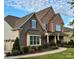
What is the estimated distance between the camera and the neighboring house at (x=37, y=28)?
1961mm

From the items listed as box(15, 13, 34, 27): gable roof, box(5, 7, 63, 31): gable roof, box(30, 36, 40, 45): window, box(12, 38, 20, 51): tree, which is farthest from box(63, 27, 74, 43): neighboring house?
box(12, 38, 20, 51): tree

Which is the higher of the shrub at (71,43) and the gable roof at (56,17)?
the gable roof at (56,17)

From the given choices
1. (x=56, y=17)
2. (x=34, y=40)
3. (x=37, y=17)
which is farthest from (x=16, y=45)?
(x=56, y=17)

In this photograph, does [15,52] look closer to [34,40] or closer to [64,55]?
[34,40]

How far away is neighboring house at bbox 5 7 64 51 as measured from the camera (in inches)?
77.2

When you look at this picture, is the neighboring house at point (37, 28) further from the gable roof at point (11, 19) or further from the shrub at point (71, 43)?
the shrub at point (71, 43)

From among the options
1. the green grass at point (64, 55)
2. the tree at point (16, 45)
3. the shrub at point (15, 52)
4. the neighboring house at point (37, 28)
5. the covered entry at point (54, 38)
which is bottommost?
the green grass at point (64, 55)

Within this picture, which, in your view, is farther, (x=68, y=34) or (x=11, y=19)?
(x=68, y=34)

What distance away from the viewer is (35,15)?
2.04 metres

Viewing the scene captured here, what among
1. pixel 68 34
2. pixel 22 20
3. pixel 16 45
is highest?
pixel 22 20

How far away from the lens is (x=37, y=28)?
6.70ft

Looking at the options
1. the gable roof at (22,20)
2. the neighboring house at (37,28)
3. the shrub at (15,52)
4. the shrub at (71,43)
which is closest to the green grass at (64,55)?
the shrub at (71,43)
